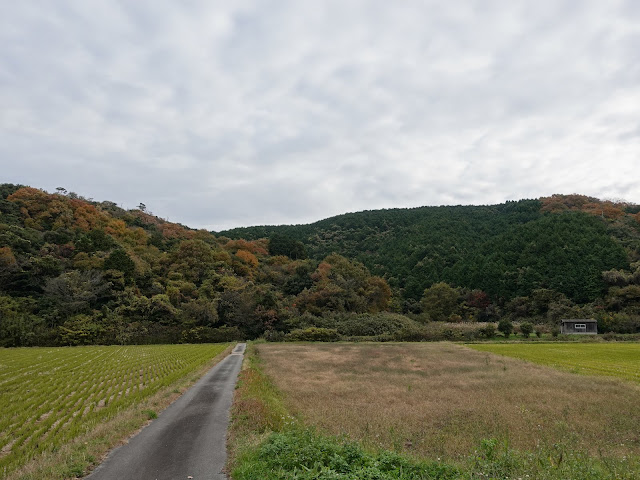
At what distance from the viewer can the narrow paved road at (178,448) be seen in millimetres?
7266

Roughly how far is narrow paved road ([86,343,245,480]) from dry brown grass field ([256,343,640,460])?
119 inches

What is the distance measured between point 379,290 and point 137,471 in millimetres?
66335

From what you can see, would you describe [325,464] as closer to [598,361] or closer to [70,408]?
[70,408]

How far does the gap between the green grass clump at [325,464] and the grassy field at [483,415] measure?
2.97 feet

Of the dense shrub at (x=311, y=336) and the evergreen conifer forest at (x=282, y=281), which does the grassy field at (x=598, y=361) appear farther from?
the dense shrub at (x=311, y=336)

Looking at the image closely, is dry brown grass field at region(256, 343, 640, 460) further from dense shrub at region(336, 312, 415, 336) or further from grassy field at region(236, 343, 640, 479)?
dense shrub at region(336, 312, 415, 336)

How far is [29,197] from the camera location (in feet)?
245

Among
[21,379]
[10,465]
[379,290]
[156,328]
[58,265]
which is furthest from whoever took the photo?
[379,290]

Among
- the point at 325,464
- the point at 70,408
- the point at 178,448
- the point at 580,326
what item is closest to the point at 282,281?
the point at 580,326

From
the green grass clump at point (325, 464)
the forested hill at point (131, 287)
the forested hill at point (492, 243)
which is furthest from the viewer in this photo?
the forested hill at point (492, 243)

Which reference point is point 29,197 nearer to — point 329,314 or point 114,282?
point 114,282

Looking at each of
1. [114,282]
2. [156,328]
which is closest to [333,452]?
[156,328]

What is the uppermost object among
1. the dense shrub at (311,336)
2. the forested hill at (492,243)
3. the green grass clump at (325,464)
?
the forested hill at (492,243)

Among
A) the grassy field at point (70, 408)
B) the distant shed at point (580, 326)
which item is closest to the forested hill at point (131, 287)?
the grassy field at point (70, 408)
